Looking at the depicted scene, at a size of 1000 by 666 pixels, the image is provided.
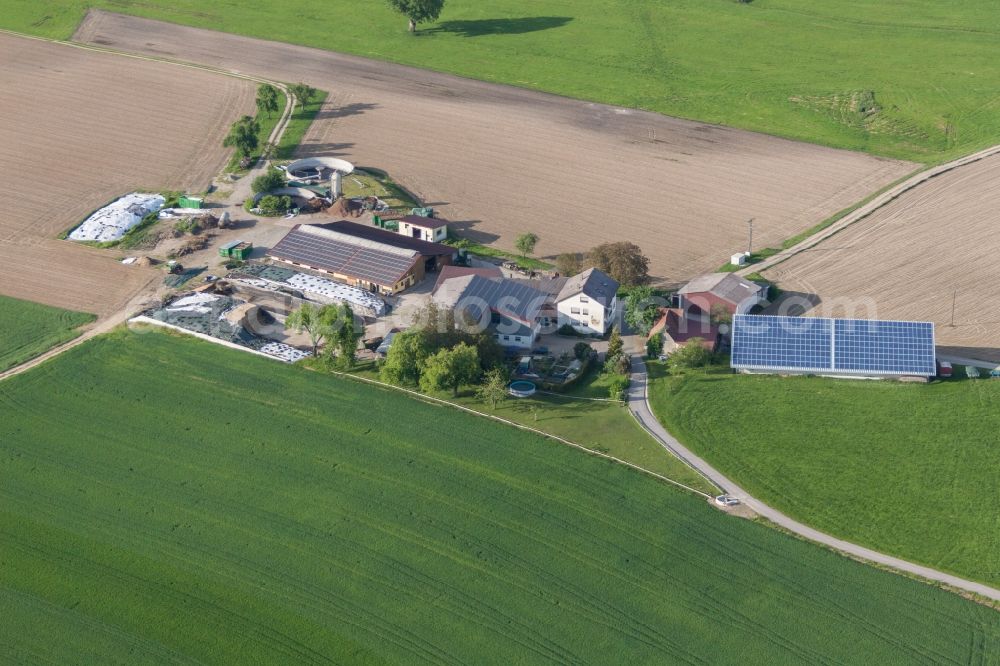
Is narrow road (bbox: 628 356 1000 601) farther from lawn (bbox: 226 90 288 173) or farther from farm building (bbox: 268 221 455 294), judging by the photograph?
lawn (bbox: 226 90 288 173)

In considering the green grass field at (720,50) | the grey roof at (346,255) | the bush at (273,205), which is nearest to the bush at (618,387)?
the grey roof at (346,255)

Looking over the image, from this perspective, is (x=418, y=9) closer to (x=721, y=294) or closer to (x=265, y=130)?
(x=265, y=130)

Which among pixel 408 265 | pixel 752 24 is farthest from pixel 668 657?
pixel 752 24

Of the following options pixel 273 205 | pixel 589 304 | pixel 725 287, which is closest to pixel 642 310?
pixel 589 304

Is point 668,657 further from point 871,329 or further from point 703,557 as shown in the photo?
point 871,329

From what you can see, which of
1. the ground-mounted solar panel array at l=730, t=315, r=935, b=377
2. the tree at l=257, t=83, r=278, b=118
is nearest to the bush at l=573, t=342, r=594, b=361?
the ground-mounted solar panel array at l=730, t=315, r=935, b=377

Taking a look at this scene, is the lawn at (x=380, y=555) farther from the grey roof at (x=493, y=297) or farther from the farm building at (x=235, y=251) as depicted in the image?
the farm building at (x=235, y=251)

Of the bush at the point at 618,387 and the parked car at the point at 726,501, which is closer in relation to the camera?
the parked car at the point at 726,501
